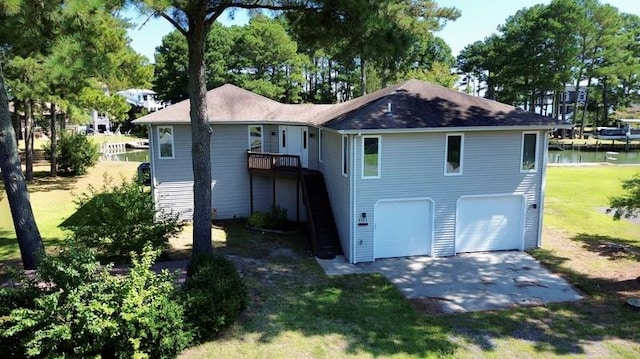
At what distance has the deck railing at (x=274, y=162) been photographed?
17266mm

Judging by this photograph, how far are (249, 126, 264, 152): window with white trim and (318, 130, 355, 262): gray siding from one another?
3212 mm

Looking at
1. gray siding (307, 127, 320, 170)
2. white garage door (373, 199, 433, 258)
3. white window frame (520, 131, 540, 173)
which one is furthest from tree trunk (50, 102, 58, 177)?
white window frame (520, 131, 540, 173)

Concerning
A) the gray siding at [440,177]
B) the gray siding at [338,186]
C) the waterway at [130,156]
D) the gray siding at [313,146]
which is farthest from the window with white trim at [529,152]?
the waterway at [130,156]

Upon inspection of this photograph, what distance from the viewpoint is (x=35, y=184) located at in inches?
942

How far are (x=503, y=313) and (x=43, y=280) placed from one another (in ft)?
29.6

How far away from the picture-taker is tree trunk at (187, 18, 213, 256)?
1087cm

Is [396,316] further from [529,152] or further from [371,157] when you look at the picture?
[529,152]

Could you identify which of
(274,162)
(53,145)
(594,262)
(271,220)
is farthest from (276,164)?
(53,145)

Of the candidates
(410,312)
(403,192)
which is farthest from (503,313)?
(403,192)

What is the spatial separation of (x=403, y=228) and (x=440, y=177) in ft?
6.31

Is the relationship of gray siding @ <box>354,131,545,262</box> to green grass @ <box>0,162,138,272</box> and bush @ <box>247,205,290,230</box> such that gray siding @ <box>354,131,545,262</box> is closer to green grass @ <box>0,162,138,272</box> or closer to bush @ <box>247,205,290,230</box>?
bush @ <box>247,205,290,230</box>

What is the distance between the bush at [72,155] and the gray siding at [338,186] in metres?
18.3

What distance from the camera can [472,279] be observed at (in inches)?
476

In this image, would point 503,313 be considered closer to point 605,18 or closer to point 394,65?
point 394,65
